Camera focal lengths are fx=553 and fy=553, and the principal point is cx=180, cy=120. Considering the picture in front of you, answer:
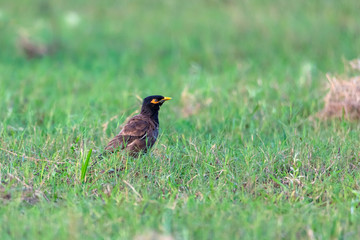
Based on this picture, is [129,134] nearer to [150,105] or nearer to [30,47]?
[150,105]

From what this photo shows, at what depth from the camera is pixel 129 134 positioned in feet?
21.9

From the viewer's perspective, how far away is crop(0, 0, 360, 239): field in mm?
4871

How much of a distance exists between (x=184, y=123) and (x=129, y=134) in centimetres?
194

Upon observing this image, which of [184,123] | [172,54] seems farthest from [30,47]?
[184,123]

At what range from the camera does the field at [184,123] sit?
4871mm

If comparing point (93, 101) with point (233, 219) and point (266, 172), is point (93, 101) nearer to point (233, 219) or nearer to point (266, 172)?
point (266, 172)

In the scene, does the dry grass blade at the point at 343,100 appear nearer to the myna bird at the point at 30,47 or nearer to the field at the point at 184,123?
the field at the point at 184,123

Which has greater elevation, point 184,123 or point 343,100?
point 343,100

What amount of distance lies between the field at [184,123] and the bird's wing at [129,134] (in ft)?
0.63

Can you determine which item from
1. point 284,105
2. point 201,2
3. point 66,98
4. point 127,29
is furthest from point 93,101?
point 201,2

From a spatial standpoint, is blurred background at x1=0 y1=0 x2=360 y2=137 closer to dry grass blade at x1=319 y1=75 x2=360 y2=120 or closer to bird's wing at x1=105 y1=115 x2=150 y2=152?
dry grass blade at x1=319 y1=75 x2=360 y2=120

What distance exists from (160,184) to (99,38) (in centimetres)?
1023

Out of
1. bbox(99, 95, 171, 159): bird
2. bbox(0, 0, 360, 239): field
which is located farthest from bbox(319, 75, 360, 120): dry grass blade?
bbox(99, 95, 171, 159): bird

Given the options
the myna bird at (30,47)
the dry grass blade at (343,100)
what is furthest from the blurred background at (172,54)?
the dry grass blade at (343,100)
